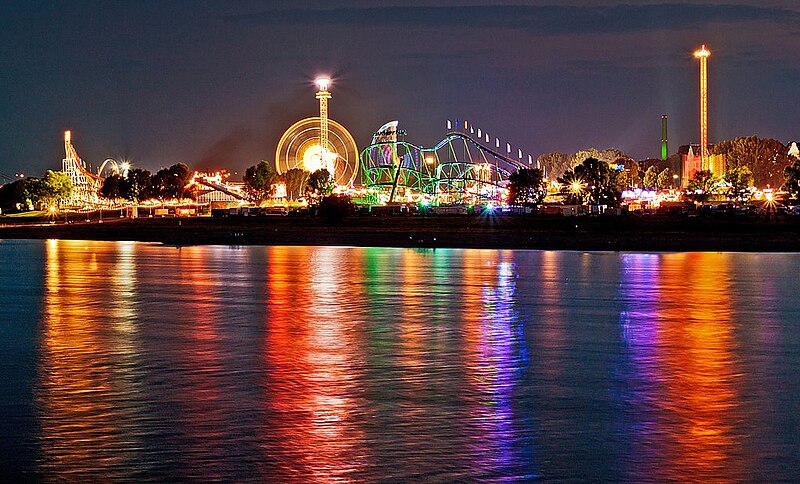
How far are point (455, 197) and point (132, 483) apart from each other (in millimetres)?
181604

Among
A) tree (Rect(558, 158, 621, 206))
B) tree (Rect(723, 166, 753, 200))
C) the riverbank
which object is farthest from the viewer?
tree (Rect(723, 166, 753, 200))

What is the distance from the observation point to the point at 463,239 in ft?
257

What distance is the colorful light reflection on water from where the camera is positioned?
13352mm

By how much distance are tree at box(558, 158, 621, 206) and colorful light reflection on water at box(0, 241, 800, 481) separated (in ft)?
350

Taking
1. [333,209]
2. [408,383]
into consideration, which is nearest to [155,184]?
[333,209]

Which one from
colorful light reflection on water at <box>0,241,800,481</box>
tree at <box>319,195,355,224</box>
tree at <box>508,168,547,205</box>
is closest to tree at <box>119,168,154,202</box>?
tree at <box>508,168,547,205</box>

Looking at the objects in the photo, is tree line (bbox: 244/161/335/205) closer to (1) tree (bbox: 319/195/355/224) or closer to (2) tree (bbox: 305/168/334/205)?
(2) tree (bbox: 305/168/334/205)

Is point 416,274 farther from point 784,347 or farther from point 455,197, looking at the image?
point 455,197

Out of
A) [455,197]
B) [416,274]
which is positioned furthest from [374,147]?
[416,274]

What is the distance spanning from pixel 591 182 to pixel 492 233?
271 feet

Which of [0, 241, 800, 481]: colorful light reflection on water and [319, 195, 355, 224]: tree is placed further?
[319, 195, 355, 224]: tree

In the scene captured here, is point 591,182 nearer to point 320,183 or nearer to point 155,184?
point 320,183

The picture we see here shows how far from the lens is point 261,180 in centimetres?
18900

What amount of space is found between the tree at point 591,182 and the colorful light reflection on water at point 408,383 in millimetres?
106747
